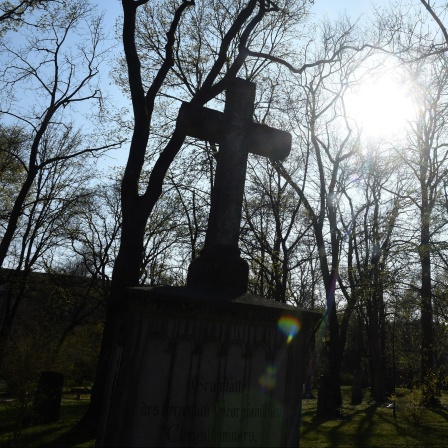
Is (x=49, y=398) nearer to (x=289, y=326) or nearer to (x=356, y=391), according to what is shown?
(x=289, y=326)

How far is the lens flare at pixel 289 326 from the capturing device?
414 centimetres

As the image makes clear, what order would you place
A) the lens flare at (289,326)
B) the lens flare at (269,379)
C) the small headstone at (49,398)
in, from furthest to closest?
the small headstone at (49,398), the lens flare at (289,326), the lens flare at (269,379)

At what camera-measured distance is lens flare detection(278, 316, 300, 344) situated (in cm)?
414

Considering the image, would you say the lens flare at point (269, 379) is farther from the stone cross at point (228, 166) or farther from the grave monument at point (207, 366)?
the stone cross at point (228, 166)

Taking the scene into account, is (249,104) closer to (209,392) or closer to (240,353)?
(240,353)

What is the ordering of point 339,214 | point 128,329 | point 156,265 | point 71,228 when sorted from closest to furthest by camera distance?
point 128,329, point 339,214, point 71,228, point 156,265

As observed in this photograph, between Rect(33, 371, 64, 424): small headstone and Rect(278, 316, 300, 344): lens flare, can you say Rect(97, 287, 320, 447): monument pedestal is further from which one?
Rect(33, 371, 64, 424): small headstone

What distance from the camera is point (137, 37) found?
51.0 feet

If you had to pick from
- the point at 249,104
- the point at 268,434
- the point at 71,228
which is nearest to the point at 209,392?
the point at 268,434

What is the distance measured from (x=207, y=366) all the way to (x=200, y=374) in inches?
3.4

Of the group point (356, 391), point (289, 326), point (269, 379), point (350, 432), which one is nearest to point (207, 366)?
point (269, 379)

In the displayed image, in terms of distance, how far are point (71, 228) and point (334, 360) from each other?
1573cm

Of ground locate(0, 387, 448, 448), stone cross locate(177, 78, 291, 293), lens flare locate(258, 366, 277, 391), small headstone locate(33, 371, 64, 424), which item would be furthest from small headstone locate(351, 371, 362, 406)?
lens flare locate(258, 366, 277, 391)

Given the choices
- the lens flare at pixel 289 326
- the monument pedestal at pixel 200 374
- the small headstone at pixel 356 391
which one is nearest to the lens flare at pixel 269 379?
the monument pedestal at pixel 200 374
